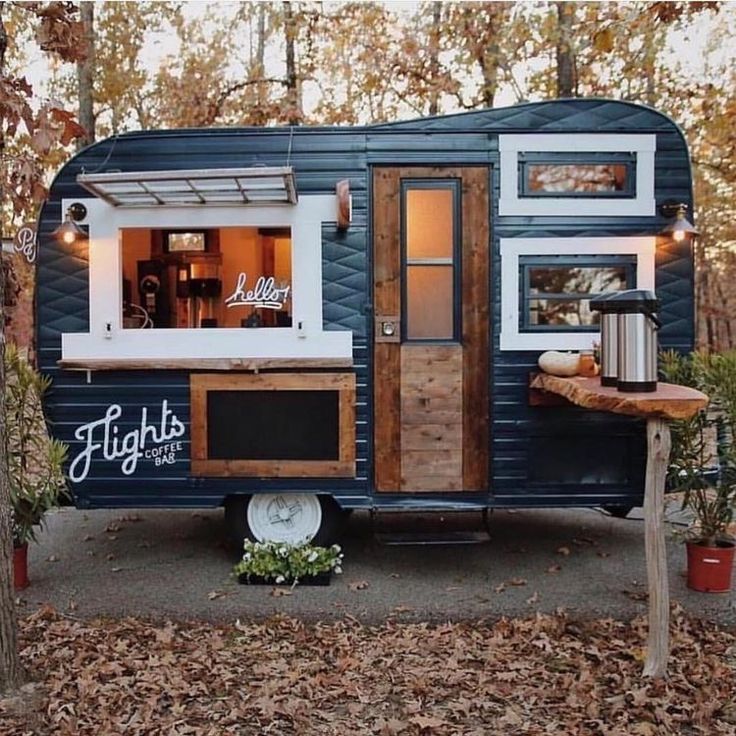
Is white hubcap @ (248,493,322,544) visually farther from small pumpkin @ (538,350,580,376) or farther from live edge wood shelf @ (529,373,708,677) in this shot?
live edge wood shelf @ (529,373,708,677)

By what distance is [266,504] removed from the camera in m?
4.53

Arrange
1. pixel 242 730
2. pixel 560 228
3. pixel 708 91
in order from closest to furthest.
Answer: pixel 242 730 < pixel 560 228 < pixel 708 91

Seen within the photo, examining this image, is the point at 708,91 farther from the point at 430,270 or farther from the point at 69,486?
the point at 69,486

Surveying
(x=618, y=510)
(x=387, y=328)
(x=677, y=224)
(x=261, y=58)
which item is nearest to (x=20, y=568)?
(x=387, y=328)

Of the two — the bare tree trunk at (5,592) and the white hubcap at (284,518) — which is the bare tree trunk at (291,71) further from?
the bare tree trunk at (5,592)

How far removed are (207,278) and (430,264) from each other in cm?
148

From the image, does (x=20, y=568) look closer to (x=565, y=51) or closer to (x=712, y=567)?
(x=712, y=567)

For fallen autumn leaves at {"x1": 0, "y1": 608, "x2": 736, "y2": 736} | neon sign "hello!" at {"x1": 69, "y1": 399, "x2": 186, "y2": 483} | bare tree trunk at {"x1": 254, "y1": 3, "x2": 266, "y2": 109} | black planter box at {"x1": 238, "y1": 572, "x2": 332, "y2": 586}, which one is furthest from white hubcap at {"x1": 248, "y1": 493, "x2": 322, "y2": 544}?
bare tree trunk at {"x1": 254, "y1": 3, "x2": 266, "y2": 109}

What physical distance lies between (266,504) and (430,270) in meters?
1.72

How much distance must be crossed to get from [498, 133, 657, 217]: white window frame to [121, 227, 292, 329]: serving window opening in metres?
1.34

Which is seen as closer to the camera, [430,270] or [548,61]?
[430,270]

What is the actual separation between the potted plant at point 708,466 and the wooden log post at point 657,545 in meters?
1.09

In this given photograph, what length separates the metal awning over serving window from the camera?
3.94 metres

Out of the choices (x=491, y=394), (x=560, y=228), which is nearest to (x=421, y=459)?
(x=491, y=394)
